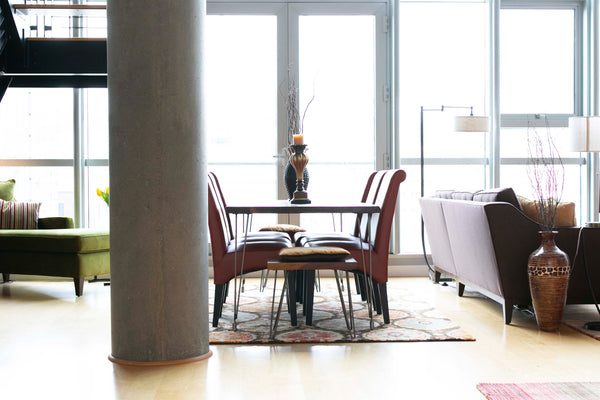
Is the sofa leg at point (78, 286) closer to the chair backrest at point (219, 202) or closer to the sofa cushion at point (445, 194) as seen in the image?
the chair backrest at point (219, 202)

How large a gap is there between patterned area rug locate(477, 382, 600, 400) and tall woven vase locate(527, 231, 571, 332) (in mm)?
1192

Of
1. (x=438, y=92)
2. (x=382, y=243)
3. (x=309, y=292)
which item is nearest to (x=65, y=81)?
(x=438, y=92)

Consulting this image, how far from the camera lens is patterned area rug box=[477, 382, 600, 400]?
110 inches

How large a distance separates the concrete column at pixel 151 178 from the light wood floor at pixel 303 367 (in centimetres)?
23

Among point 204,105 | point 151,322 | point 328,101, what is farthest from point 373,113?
point 151,322

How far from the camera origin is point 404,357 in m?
3.57

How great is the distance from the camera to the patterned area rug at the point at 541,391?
9.16ft

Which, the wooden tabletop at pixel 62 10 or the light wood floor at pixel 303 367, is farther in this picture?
the wooden tabletop at pixel 62 10

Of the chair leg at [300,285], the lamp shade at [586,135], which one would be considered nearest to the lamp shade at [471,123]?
the lamp shade at [586,135]

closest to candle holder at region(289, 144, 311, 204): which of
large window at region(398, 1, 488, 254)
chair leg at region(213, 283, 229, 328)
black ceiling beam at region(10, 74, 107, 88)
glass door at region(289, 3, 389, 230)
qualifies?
chair leg at region(213, 283, 229, 328)

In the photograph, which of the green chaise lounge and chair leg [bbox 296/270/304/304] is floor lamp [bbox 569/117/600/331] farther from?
the green chaise lounge

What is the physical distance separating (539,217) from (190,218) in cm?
227

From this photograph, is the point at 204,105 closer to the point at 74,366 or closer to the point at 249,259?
the point at 249,259

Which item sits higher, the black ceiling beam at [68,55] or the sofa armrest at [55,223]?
the black ceiling beam at [68,55]
